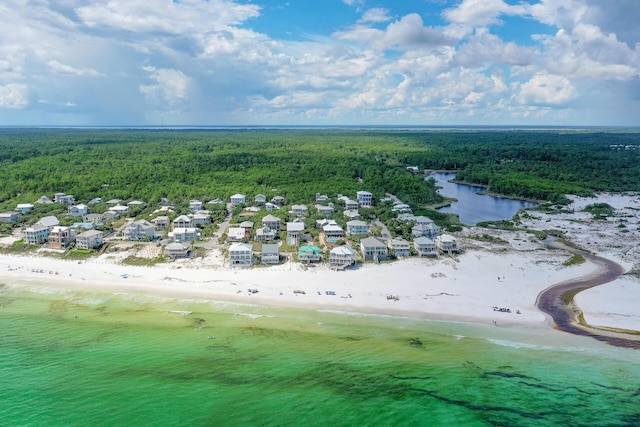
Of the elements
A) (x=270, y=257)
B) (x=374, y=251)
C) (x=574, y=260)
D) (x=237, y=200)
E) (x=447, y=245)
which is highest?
(x=237, y=200)

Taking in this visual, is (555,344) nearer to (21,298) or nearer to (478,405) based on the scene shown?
(478,405)

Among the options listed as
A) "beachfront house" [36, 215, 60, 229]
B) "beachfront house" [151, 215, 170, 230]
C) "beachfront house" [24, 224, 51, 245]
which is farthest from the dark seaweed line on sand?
"beachfront house" [36, 215, 60, 229]

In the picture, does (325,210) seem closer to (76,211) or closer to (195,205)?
(195,205)

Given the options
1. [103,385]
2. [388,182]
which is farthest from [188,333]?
[388,182]

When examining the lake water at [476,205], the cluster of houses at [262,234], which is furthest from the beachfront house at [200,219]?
the lake water at [476,205]

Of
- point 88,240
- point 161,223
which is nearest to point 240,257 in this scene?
point 88,240

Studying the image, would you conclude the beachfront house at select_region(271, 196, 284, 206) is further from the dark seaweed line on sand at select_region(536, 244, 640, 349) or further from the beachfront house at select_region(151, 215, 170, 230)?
the dark seaweed line on sand at select_region(536, 244, 640, 349)
